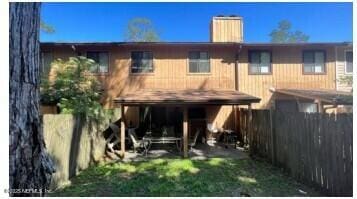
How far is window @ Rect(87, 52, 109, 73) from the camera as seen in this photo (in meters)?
13.2

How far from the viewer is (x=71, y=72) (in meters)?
11.0

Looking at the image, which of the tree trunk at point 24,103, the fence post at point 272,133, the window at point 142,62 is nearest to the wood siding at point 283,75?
the window at point 142,62

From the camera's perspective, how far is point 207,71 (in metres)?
13.4

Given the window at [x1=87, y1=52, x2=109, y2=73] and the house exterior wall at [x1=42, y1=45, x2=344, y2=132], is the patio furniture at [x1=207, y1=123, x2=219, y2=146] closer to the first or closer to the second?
the house exterior wall at [x1=42, y1=45, x2=344, y2=132]

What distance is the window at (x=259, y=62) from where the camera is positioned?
13.5m

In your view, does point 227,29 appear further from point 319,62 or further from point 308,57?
point 319,62

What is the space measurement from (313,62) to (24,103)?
1437 cm

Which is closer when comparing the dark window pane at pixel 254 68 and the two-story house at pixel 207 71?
the two-story house at pixel 207 71

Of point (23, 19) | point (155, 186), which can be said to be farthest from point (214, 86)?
point (23, 19)

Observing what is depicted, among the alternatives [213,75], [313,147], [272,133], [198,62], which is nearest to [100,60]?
[198,62]

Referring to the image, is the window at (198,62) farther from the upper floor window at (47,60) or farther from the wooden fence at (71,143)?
the upper floor window at (47,60)

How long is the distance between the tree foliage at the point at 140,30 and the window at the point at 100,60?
20245 mm

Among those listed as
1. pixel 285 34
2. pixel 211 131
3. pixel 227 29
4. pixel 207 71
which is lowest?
pixel 211 131

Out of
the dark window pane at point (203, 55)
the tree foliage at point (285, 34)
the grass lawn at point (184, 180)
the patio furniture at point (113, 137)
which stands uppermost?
the tree foliage at point (285, 34)
